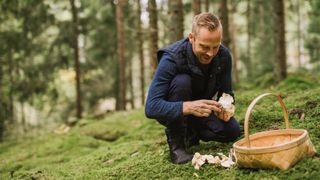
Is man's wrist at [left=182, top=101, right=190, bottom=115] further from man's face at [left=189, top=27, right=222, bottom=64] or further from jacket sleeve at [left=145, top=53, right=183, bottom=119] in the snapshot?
man's face at [left=189, top=27, right=222, bottom=64]

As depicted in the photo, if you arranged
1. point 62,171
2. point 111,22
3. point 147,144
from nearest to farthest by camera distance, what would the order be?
point 62,171 < point 147,144 < point 111,22

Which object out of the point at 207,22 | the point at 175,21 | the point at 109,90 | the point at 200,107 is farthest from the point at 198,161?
the point at 109,90

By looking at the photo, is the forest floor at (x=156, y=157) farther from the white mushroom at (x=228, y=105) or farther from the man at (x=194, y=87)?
the white mushroom at (x=228, y=105)

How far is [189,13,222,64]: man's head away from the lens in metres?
3.42

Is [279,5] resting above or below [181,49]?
above

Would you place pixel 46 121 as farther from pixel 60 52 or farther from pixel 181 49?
pixel 181 49

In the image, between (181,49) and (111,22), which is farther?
(111,22)

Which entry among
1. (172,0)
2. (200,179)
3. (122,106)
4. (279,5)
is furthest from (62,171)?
(122,106)

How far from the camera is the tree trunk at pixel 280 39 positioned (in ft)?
28.7

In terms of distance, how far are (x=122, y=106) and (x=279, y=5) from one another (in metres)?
7.87

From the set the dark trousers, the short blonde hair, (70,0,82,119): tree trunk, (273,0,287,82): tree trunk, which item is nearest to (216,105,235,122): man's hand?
the dark trousers

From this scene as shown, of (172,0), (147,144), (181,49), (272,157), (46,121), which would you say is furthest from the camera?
(46,121)

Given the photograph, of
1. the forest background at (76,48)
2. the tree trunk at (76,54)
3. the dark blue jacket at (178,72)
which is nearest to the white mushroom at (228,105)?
the dark blue jacket at (178,72)

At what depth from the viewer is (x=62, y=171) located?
495cm
